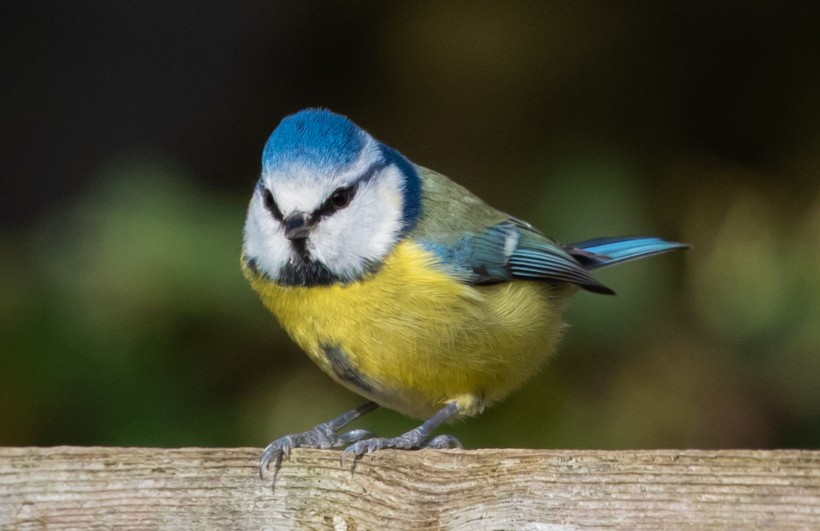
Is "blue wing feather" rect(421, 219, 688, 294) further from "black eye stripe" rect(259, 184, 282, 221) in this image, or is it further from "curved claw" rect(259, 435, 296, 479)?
"curved claw" rect(259, 435, 296, 479)

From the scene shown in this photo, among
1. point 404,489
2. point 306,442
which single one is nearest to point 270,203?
point 306,442

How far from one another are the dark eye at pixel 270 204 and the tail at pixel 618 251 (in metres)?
1.19

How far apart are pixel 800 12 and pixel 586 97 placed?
2.83 feet

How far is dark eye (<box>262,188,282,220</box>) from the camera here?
2.60m

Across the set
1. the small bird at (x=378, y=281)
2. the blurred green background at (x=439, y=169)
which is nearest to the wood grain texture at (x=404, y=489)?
the small bird at (x=378, y=281)

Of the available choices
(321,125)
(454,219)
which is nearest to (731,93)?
(454,219)

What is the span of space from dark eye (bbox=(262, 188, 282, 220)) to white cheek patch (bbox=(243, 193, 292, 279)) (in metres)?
0.02

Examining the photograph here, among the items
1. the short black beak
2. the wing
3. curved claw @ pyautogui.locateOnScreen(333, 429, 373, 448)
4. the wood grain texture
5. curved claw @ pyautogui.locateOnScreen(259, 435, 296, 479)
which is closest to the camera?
the wood grain texture

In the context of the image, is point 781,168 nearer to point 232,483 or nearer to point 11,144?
point 232,483

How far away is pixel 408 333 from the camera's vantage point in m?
2.54

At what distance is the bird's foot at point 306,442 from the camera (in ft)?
6.37

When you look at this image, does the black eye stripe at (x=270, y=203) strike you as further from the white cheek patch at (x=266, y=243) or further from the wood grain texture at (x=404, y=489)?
the wood grain texture at (x=404, y=489)

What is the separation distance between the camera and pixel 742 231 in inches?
149

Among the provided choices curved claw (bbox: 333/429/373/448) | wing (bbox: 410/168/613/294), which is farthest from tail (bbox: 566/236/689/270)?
curved claw (bbox: 333/429/373/448)
